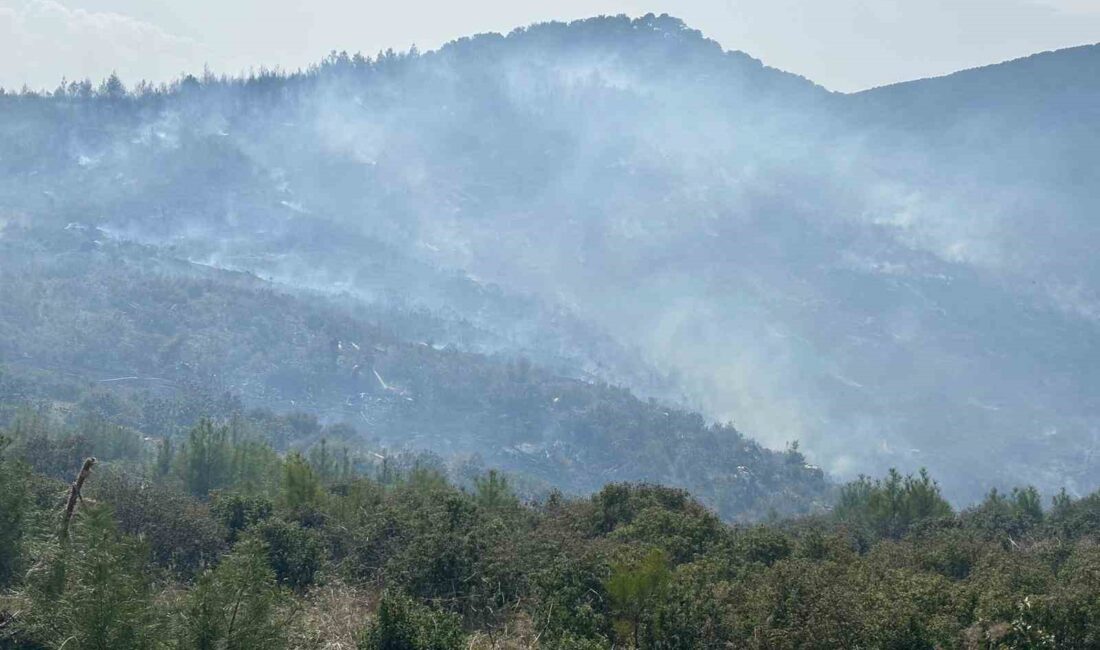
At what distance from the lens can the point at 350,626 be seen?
2016 cm

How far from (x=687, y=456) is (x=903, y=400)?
51.0m

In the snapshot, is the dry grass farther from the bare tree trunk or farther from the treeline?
the bare tree trunk

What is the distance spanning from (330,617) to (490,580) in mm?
3473

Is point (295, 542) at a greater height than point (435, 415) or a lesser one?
greater

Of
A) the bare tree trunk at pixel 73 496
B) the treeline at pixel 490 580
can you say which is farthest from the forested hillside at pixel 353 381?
the bare tree trunk at pixel 73 496

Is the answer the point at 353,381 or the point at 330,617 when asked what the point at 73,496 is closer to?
the point at 330,617

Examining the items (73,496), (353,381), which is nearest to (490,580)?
(73,496)

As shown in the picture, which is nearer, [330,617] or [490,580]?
[330,617]

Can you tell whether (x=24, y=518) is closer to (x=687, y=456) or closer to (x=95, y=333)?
(x=687, y=456)

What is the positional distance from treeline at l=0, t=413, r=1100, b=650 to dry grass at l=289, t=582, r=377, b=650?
0.18 ft

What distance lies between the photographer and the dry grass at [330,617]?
737 inches

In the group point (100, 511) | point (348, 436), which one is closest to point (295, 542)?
point (100, 511)

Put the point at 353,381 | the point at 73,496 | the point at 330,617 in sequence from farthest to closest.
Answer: the point at 353,381 → the point at 330,617 → the point at 73,496

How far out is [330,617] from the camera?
2050 centimetres
